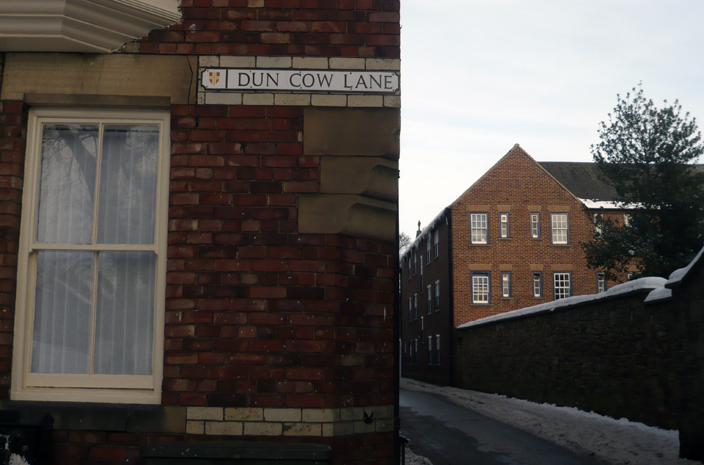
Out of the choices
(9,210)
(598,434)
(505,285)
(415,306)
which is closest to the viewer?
(9,210)

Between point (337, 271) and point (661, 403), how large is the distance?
32.5ft

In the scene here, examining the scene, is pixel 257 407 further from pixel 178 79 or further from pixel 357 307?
pixel 178 79

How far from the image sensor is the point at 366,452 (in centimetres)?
424

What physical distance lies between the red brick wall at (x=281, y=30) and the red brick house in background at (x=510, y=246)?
30579mm

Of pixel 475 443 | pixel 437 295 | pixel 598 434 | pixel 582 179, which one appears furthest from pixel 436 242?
pixel 475 443

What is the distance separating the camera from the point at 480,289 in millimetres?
34812

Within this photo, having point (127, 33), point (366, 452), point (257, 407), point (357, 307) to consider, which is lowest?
point (366, 452)

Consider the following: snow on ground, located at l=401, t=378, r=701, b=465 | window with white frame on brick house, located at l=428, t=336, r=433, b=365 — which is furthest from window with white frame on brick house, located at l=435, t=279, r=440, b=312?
snow on ground, located at l=401, t=378, r=701, b=465

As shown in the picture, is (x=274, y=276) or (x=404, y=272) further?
(x=404, y=272)

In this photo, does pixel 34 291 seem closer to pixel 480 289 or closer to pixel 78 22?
pixel 78 22

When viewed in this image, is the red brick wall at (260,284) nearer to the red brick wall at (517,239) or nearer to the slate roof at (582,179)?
the red brick wall at (517,239)

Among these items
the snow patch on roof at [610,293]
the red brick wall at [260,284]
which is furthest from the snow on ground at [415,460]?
the snow patch on roof at [610,293]

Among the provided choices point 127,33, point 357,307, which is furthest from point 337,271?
point 127,33

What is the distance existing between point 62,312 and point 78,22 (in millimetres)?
1947
